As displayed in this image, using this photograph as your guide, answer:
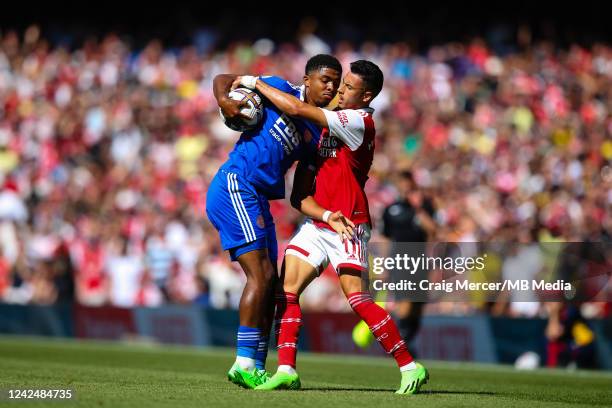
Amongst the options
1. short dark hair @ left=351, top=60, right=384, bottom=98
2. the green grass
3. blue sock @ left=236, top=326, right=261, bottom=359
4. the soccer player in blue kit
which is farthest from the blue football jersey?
the green grass

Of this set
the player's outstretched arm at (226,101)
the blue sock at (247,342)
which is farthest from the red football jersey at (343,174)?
the blue sock at (247,342)

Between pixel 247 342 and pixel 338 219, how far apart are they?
114cm

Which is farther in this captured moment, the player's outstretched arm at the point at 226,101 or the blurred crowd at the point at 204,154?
the blurred crowd at the point at 204,154

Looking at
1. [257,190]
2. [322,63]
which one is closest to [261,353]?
[257,190]

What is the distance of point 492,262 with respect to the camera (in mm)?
11477

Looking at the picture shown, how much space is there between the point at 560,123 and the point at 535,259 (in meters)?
7.95

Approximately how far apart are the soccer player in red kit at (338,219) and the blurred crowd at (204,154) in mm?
6703

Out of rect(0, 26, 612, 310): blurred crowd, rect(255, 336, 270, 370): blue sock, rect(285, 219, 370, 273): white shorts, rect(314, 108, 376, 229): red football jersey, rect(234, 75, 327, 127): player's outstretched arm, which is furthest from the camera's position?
rect(0, 26, 612, 310): blurred crowd

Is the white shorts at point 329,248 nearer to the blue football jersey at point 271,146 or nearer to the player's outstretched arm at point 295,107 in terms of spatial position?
the blue football jersey at point 271,146

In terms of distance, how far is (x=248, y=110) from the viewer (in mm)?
8227

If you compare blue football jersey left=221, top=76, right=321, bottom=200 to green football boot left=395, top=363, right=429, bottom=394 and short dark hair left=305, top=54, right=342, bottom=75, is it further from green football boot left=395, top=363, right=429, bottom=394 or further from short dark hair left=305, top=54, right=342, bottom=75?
green football boot left=395, top=363, right=429, bottom=394

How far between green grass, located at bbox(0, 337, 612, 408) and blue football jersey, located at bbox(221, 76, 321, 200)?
62.6 inches

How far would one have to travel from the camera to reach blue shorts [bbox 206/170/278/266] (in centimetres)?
830

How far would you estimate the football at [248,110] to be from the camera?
8234 mm
